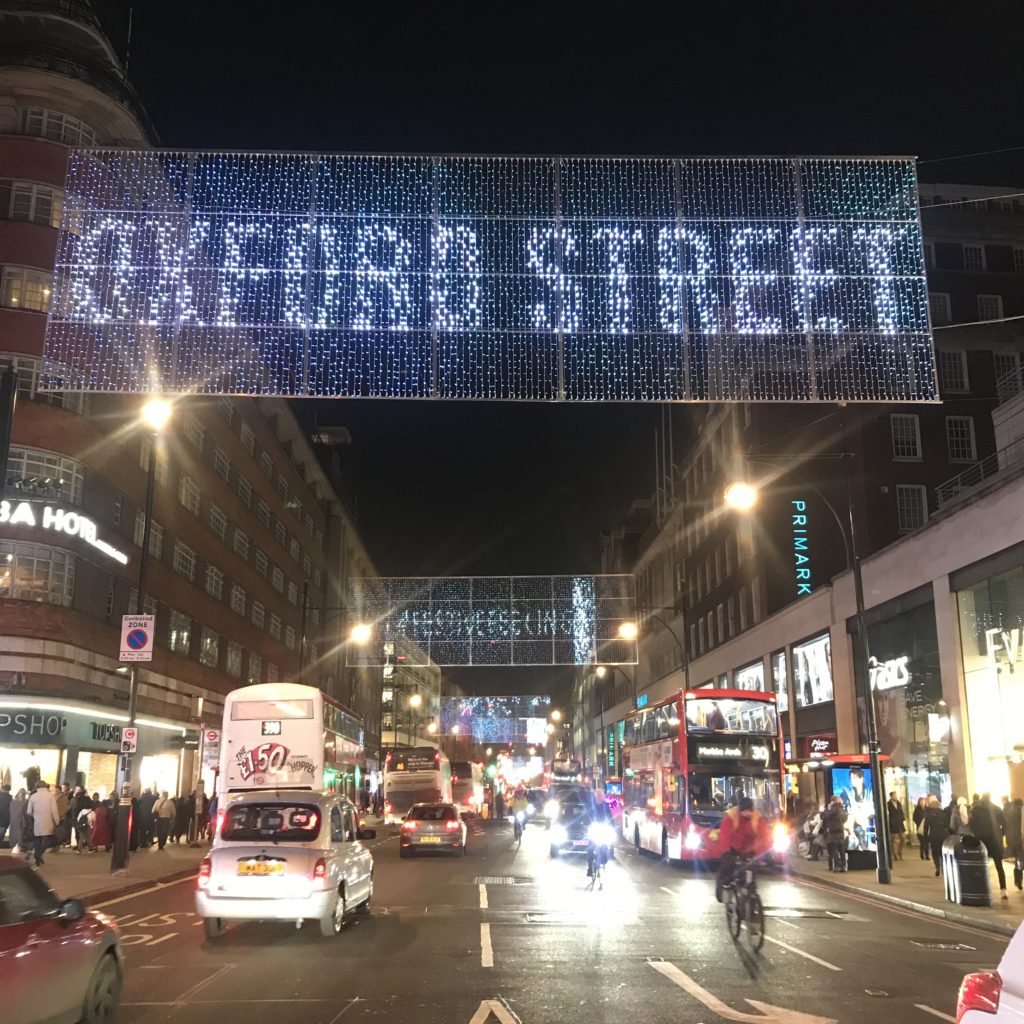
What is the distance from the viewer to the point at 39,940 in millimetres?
6871

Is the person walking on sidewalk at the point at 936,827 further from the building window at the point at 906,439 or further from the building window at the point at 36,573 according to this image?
the building window at the point at 36,573

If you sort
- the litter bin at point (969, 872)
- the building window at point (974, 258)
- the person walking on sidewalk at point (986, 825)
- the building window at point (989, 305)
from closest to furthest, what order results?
1. the litter bin at point (969, 872)
2. the person walking on sidewalk at point (986, 825)
3. the building window at point (989, 305)
4. the building window at point (974, 258)

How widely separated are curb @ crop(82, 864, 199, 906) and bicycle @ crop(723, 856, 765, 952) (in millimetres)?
9769

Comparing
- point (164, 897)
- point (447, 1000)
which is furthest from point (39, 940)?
point (164, 897)

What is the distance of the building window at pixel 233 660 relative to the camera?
5034 centimetres

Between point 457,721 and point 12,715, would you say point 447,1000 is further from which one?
point 457,721

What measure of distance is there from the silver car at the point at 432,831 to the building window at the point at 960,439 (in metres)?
27.1

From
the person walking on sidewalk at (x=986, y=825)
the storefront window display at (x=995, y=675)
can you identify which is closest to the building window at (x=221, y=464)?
the storefront window display at (x=995, y=675)

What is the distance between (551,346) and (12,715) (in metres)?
22.3

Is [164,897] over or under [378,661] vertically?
under

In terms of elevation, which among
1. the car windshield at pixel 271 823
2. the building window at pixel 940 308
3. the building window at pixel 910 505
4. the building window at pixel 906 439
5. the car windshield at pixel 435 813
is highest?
the building window at pixel 940 308

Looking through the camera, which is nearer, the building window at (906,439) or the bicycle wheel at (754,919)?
the bicycle wheel at (754,919)

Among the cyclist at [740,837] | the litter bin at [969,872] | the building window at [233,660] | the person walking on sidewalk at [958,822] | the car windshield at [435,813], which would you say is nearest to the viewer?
the cyclist at [740,837]

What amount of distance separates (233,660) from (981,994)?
50.4m
